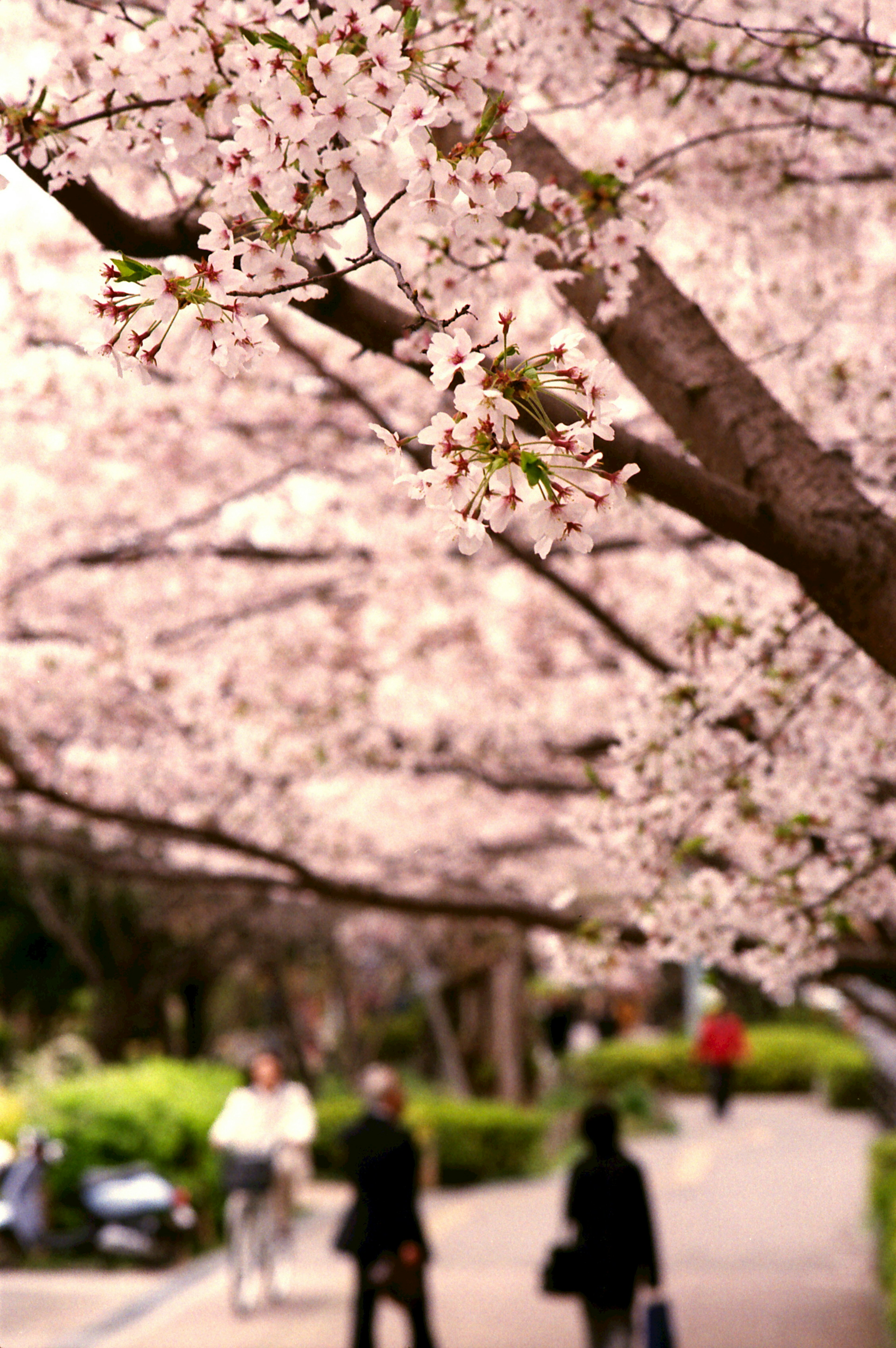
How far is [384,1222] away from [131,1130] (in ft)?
17.5

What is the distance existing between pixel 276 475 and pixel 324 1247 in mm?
8532

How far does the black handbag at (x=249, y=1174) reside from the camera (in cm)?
1113

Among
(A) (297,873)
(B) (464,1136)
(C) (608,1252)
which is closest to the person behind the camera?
(A) (297,873)

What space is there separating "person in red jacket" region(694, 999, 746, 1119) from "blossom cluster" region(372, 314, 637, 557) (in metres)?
20.7

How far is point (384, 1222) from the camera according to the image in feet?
27.6

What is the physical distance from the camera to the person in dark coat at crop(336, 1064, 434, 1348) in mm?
8242

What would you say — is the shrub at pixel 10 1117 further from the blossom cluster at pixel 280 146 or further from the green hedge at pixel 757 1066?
the green hedge at pixel 757 1066

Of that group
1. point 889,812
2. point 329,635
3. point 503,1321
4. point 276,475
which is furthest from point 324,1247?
point 889,812

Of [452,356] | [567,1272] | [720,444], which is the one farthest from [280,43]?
[567,1272]

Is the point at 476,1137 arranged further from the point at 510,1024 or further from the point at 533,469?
the point at 533,469

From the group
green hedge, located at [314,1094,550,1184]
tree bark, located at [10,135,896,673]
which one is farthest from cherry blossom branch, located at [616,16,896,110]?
green hedge, located at [314,1094,550,1184]

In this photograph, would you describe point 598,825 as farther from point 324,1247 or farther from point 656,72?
point 324,1247

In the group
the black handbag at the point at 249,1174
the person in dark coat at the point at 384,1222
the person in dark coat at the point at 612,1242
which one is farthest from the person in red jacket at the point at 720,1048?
the person in dark coat at the point at 612,1242

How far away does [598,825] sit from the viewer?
5.12 meters
